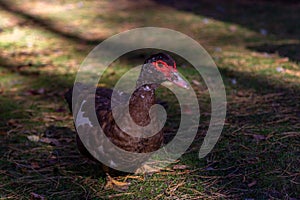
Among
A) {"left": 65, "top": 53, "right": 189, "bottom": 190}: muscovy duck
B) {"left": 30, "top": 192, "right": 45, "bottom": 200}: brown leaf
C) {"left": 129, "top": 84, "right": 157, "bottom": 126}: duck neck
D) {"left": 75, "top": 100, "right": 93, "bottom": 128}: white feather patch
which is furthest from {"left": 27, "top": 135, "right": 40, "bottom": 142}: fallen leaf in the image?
{"left": 129, "top": 84, "right": 157, "bottom": 126}: duck neck

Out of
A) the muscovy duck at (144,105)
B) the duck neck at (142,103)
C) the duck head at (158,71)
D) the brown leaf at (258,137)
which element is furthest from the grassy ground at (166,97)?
the duck head at (158,71)

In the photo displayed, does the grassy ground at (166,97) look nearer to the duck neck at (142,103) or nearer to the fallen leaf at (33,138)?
the fallen leaf at (33,138)

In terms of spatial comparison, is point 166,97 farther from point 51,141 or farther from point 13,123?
point 13,123

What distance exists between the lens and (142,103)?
133 inches

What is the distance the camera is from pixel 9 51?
23.2 feet

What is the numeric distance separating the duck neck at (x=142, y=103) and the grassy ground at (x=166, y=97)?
56 centimetres

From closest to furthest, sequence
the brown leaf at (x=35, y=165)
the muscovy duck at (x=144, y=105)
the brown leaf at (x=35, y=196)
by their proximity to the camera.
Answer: the muscovy duck at (x=144, y=105), the brown leaf at (x=35, y=196), the brown leaf at (x=35, y=165)

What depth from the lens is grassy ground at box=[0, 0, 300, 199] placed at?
3578mm

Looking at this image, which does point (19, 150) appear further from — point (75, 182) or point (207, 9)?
point (207, 9)

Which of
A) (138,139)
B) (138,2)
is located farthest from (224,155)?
(138,2)

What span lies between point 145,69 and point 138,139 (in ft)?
1.69

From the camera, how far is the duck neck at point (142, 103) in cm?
338

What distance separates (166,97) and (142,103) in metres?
1.86

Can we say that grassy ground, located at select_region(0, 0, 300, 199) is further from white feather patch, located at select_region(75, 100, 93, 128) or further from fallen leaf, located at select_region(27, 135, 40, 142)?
white feather patch, located at select_region(75, 100, 93, 128)
